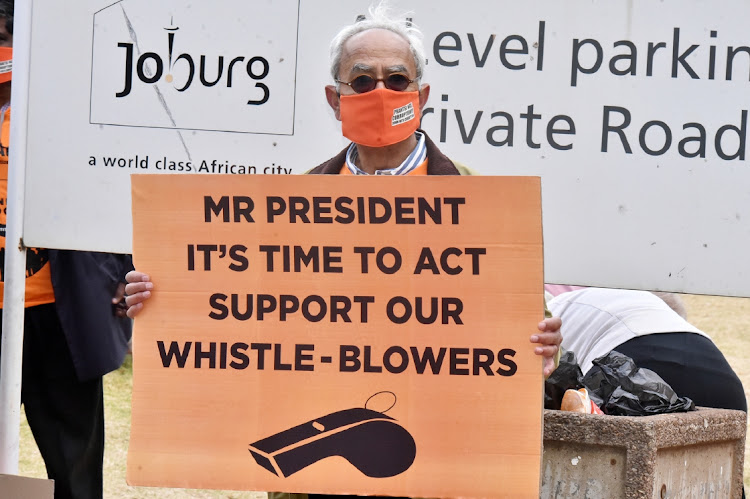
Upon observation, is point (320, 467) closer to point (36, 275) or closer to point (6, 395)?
point (6, 395)

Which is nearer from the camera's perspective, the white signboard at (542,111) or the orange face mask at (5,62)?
the white signboard at (542,111)

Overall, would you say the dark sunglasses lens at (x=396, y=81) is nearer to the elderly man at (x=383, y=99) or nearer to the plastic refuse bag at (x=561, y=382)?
the elderly man at (x=383, y=99)

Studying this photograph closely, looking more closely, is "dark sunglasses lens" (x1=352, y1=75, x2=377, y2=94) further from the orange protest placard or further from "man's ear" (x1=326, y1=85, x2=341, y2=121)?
the orange protest placard

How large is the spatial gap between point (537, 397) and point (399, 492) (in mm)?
403

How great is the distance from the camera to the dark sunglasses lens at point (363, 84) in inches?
111

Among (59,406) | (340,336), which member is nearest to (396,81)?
(340,336)

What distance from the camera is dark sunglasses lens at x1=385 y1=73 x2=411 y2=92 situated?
2812 millimetres

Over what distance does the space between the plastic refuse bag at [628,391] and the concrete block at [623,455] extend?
3.2 inches

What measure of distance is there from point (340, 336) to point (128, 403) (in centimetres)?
510

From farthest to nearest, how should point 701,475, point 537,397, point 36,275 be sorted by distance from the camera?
point 36,275 < point 701,475 < point 537,397

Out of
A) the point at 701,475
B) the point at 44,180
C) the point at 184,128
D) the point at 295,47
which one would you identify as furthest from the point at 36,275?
the point at 701,475

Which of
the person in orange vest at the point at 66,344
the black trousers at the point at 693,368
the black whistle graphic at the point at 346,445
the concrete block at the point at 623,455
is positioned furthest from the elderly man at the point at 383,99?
the black trousers at the point at 693,368

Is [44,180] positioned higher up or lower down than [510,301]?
higher up

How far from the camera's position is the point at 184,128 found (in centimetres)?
368
